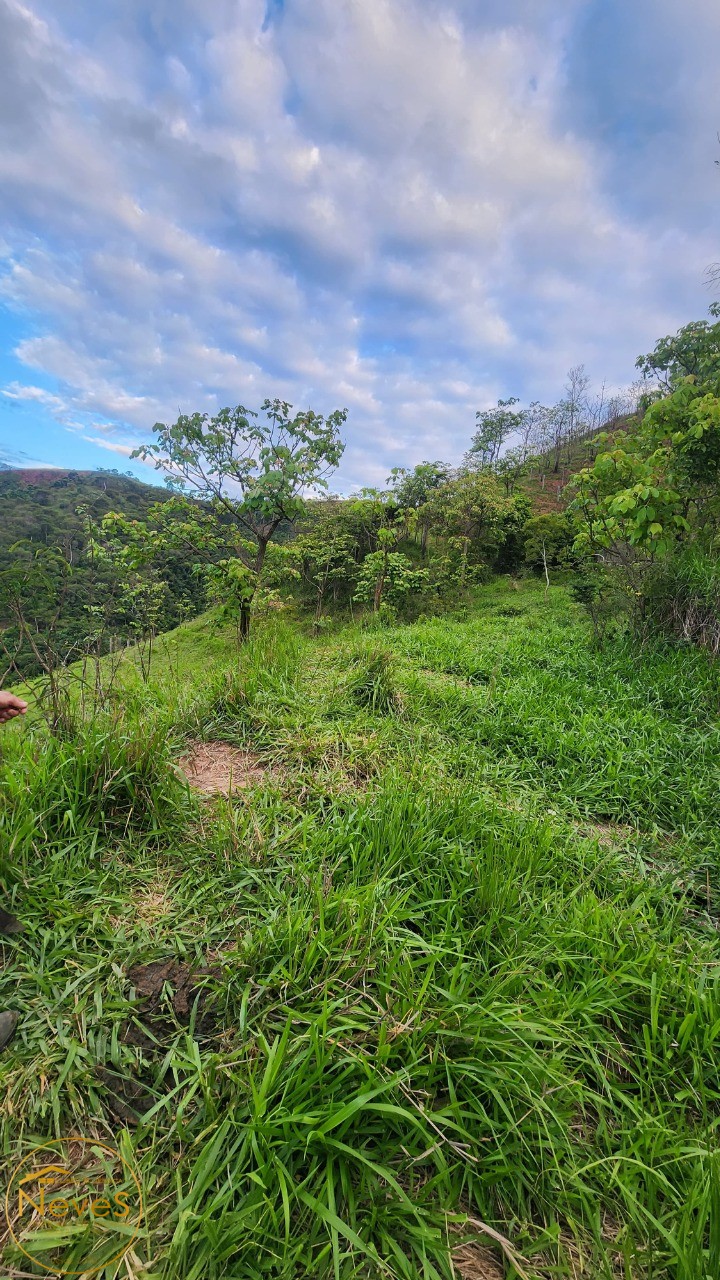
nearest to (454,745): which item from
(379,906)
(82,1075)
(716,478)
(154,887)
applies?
(379,906)

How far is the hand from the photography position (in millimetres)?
1496

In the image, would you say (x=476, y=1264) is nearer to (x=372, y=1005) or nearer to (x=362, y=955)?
(x=372, y=1005)

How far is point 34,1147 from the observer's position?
1000 mm

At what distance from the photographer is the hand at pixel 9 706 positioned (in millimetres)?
1496

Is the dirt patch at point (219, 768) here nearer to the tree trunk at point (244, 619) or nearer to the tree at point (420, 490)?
the tree trunk at point (244, 619)

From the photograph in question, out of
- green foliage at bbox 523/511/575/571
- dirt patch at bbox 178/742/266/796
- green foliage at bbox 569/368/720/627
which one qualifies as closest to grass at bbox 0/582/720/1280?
dirt patch at bbox 178/742/266/796

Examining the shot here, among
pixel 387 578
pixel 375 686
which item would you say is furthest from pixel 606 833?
pixel 387 578

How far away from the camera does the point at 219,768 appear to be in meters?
2.52

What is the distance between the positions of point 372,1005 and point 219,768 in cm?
155

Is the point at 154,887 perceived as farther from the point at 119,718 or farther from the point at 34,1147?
the point at 119,718

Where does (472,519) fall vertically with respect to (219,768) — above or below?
above

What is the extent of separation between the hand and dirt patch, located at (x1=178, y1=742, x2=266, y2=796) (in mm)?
913

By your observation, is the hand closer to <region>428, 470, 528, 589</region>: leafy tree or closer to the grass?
the grass

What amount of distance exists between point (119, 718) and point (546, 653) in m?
4.32
